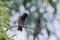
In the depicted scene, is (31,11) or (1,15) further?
(31,11)

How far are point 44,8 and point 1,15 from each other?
39.4 inches

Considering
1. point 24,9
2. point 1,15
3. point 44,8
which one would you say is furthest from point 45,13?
point 1,15

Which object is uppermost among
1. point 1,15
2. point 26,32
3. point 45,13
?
point 1,15

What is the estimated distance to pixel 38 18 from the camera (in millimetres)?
1590

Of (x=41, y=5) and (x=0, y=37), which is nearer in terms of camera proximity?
(x=0, y=37)

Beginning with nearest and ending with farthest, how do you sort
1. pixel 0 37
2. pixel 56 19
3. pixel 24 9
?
pixel 0 37 < pixel 24 9 < pixel 56 19

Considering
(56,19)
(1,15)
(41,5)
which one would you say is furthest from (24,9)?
(1,15)

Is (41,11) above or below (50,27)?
above

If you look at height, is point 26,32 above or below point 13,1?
below

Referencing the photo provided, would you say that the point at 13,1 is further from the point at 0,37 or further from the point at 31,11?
the point at 0,37

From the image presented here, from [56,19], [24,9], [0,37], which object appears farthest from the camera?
[56,19]

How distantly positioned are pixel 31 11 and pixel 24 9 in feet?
0.21

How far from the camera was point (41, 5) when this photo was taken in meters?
1.62

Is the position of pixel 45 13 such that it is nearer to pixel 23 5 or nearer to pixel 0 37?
pixel 23 5
